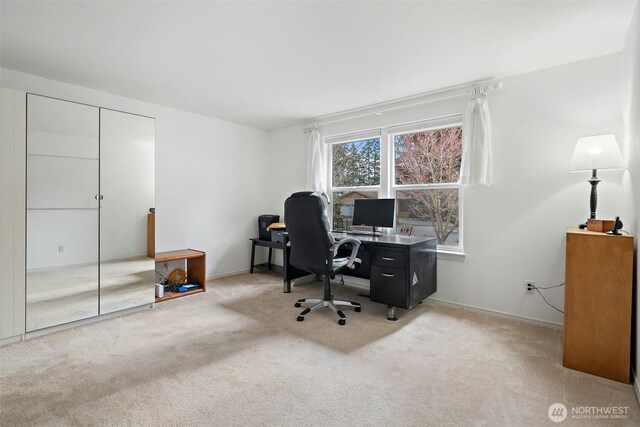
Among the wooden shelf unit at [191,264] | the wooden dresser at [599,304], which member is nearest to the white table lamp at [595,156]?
the wooden dresser at [599,304]

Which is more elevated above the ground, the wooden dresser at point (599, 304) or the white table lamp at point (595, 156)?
the white table lamp at point (595, 156)

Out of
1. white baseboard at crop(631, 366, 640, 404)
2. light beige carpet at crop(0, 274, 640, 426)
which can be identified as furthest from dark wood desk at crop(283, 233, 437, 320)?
white baseboard at crop(631, 366, 640, 404)

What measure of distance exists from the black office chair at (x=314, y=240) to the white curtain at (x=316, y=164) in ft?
5.07

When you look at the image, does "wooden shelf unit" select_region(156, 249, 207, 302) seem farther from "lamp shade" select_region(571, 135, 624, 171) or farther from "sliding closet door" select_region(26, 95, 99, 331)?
"lamp shade" select_region(571, 135, 624, 171)

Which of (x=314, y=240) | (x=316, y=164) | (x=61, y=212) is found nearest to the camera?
(x=61, y=212)

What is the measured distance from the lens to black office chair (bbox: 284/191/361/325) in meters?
2.82

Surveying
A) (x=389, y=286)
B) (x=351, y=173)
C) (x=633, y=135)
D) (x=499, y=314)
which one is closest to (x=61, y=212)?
(x=389, y=286)

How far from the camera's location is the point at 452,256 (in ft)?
11.1

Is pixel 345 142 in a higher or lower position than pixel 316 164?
higher

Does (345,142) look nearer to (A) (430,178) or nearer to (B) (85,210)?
(A) (430,178)

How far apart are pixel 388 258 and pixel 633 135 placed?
2.00 metres

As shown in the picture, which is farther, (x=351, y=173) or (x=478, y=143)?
(x=351, y=173)

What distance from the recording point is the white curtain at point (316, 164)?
4562 millimetres

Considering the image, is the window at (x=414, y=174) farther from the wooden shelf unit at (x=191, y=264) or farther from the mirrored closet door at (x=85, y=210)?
the mirrored closet door at (x=85, y=210)
